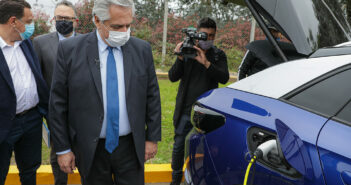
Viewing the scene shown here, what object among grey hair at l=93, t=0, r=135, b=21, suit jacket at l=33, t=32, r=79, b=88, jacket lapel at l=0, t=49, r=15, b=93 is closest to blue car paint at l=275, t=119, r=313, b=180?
grey hair at l=93, t=0, r=135, b=21

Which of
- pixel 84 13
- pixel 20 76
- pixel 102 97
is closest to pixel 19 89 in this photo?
pixel 20 76

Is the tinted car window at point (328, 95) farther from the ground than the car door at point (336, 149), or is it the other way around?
the tinted car window at point (328, 95)

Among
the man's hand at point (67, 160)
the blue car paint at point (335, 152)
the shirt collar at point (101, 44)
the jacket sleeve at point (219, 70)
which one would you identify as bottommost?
the man's hand at point (67, 160)

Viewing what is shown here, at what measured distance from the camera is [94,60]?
1.77m

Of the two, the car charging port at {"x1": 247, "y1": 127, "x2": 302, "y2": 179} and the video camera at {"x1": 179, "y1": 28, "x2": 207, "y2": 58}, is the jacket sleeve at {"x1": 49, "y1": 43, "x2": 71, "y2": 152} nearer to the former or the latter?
the car charging port at {"x1": 247, "y1": 127, "x2": 302, "y2": 179}

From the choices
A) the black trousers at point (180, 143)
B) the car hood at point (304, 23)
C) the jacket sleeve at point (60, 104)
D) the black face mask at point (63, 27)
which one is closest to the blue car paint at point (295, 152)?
the car hood at point (304, 23)

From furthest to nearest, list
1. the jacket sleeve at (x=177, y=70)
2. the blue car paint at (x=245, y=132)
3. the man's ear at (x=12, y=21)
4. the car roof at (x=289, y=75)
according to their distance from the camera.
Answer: the jacket sleeve at (x=177, y=70), the man's ear at (x=12, y=21), the car roof at (x=289, y=75), the blue car paint at (x=245, y=132)

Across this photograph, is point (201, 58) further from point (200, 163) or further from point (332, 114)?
point (332, 114)

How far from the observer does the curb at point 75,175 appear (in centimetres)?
307

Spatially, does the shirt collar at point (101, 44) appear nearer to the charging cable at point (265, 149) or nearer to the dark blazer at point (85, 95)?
the dark blazer at point (85, 95)

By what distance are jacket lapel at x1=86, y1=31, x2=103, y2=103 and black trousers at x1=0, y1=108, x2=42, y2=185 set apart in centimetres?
91

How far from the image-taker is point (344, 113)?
1255 millimetres

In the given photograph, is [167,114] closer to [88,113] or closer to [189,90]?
[189,90]

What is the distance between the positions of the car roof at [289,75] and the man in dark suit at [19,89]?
1593mm
